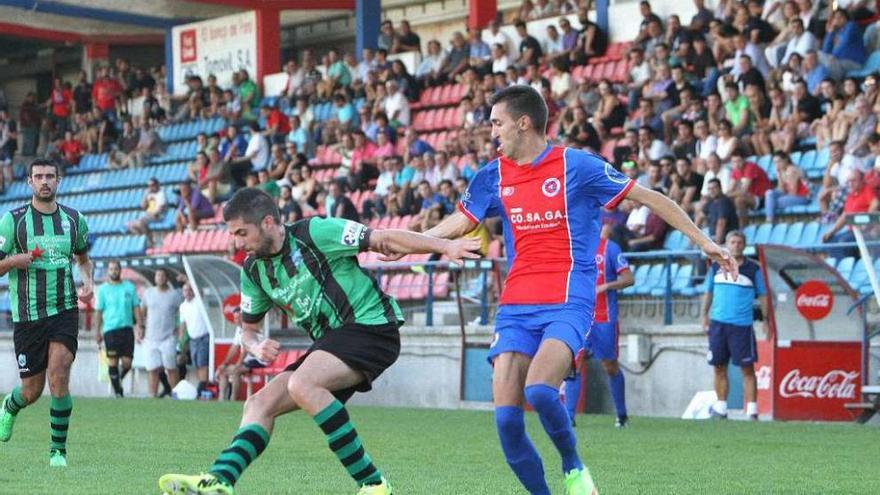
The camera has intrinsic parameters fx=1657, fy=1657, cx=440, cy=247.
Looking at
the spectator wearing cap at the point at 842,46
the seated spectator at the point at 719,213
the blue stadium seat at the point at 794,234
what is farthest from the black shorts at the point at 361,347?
the spectator wearing cap at the point at 842,46

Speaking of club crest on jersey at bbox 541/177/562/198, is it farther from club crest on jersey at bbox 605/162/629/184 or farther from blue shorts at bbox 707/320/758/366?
blue shorts at bbox 707/320/758/366

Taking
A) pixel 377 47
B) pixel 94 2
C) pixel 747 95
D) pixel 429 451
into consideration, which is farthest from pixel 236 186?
pixel 429 451

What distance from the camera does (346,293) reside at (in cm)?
793

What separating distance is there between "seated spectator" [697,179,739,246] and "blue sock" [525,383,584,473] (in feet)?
38.0

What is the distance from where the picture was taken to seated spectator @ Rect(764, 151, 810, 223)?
66.2 ft

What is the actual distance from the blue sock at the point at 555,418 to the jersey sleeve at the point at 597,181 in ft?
3.32

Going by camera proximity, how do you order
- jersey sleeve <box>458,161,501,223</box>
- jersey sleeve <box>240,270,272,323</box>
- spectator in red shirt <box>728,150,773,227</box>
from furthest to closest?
spectator in red shirt <box>728,150,773,227</box> → jersey sleeve <box>458,161,501,223</box> → jersey sleeve <box>240,270,272,323</box>

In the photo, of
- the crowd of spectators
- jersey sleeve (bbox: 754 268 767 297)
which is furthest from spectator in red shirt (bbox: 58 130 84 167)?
jersey sleeve (bbox: 754 268 767 297)

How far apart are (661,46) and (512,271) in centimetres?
1662

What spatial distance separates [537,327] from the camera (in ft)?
26.3

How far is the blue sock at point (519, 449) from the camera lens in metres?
7.86

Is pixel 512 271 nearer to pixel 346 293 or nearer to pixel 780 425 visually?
pixel 346 293

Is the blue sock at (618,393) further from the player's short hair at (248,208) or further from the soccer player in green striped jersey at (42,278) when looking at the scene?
the player's short hair at (248,208)

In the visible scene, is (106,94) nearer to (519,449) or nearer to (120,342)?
(120,342)
